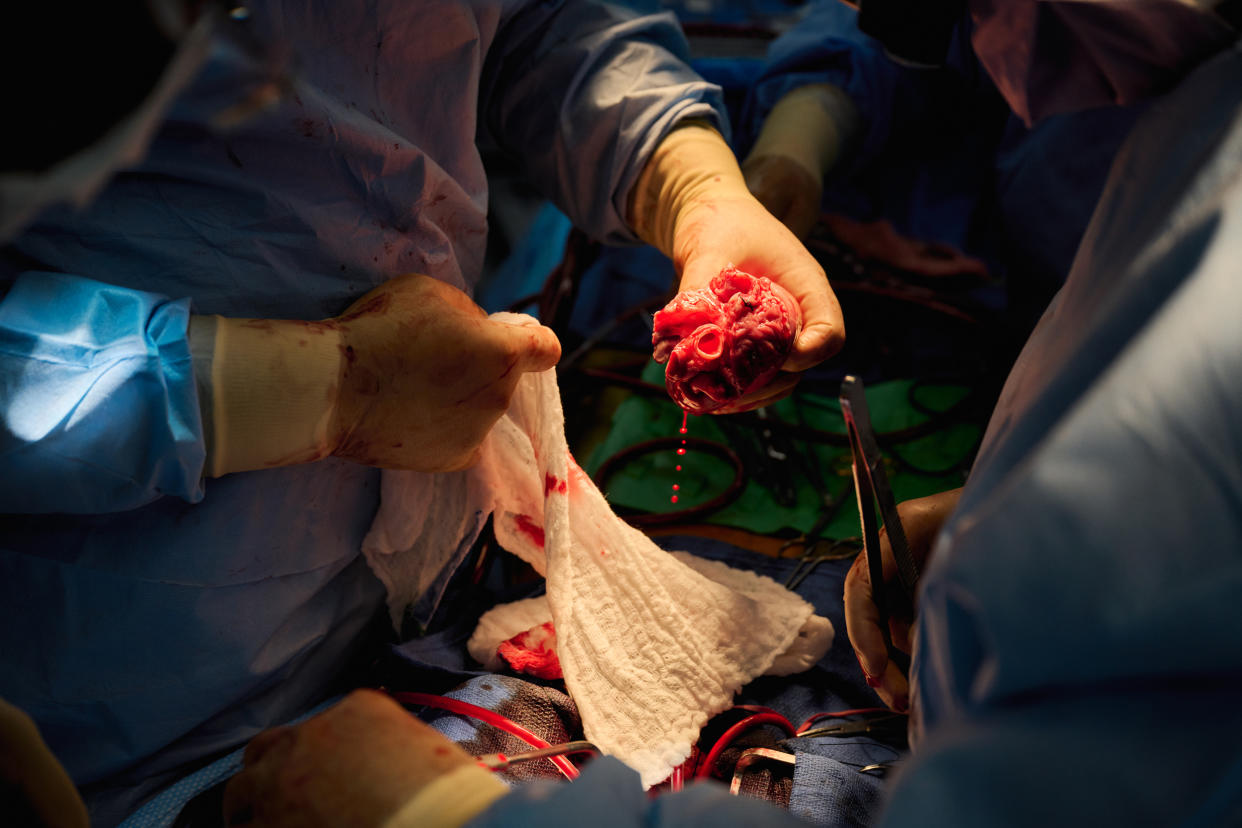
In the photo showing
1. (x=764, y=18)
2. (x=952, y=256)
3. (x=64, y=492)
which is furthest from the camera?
(x=764, y=18)

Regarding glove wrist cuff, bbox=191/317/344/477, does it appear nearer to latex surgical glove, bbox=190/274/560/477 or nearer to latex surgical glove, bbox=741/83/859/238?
latex surgical glove, bbox=190/274/560/477

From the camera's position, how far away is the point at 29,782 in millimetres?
693

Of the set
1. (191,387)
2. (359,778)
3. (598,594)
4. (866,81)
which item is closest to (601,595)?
(598,594)

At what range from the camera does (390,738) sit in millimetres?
796

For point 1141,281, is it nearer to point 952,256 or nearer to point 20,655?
point 20,655

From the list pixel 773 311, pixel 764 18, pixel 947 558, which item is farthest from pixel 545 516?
A: pixel 764 18

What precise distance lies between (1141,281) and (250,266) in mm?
1089

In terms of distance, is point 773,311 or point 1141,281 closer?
point 1141,281

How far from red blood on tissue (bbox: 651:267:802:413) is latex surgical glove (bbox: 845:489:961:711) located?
323 millimetres

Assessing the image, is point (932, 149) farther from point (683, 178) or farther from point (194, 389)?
point (194, 389)

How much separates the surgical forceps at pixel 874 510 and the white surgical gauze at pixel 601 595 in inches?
9.9

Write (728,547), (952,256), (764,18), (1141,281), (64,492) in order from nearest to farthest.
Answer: (1141,281)
(64,492)
(728,547)
(952,256)
(764,18)

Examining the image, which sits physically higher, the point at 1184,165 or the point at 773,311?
the point at 1184,165

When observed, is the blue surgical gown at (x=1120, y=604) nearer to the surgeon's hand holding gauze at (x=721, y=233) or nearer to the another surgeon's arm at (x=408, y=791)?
the another surgeon's arm at (x=408, y=791)
